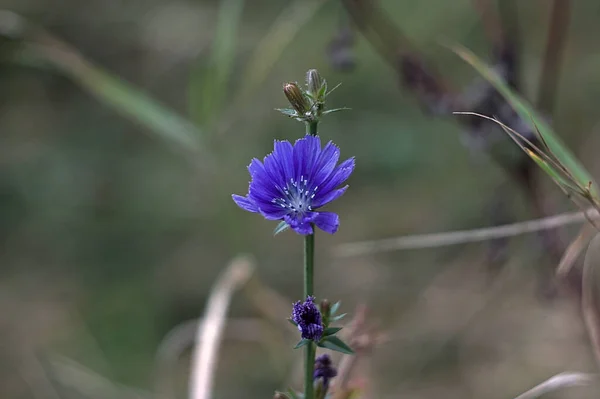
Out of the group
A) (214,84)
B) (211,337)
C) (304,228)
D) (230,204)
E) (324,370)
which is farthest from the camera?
(230,204)

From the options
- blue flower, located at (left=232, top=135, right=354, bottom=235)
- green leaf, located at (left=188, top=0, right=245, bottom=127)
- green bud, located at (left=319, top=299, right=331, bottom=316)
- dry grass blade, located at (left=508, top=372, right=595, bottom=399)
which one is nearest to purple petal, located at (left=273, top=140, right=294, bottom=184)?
blue flower, located at (left=232, top=135, right=354, bottom=235)

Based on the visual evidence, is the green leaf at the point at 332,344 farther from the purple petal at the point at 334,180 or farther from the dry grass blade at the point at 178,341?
the dry grass blade at the point at 178,341

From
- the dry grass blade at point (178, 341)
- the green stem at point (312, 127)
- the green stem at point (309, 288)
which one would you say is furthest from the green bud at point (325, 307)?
the dry grass blade at point (178, 341)

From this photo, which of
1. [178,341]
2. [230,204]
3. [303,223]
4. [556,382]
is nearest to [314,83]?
[303,223]

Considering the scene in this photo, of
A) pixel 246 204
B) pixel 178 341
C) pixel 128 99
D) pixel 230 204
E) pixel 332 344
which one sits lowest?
pixel 332 344

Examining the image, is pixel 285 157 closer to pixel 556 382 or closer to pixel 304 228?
pixel 304 228

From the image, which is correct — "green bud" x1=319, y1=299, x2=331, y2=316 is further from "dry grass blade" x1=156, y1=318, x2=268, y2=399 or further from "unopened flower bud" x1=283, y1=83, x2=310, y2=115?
"dry grass blade" x1=156, y1=318, x2=268, y2=399

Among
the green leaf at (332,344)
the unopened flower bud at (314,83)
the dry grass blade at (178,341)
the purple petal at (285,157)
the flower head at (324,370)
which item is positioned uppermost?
the dry grass blade at (178,341)
